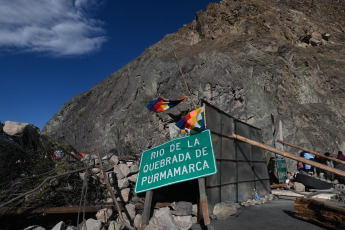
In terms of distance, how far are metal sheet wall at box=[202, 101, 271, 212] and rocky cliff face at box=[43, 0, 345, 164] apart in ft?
20.1

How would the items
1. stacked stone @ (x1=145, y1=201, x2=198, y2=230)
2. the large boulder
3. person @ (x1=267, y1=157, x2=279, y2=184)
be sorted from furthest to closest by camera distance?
1. person @ (x1=267, y1=157, x2=279, y2=184)
2. the large boulder
3. stacked stone @ (x1=145, y1=201, x2=198, y2=230)

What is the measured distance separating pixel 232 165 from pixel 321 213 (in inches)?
92.6

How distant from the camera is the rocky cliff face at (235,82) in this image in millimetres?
14484

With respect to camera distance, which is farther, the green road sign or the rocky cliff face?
the rocky cliff face

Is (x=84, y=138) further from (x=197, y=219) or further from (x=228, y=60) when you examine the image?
(x=197, y=219)

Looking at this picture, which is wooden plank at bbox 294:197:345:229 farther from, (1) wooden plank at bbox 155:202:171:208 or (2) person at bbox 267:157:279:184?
(2) person at bbox 267:157:279:184

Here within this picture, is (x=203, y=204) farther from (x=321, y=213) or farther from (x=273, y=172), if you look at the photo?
(x=273, y=172)

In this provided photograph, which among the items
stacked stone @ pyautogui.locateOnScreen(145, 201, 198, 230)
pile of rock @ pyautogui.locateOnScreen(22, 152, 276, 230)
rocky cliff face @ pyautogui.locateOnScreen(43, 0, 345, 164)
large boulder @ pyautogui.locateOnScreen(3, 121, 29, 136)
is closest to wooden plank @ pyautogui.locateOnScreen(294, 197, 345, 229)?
pile of rock @ pyautogui.locateOnScreen(22, 152, 276, 230)

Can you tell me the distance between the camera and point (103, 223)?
15.2ft

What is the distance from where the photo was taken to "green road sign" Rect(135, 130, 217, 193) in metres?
4.34

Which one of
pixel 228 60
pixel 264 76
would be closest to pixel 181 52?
pixel 228 60

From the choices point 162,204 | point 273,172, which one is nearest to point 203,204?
point 162,204

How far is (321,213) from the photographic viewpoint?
391 centimetres

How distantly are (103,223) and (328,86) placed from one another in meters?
21.0
